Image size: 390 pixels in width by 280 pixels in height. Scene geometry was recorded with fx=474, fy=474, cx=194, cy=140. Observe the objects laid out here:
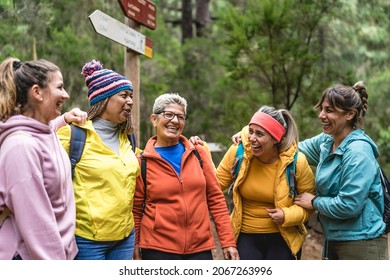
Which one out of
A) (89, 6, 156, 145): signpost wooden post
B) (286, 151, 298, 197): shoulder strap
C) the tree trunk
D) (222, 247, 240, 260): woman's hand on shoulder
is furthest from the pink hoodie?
the tree trunk

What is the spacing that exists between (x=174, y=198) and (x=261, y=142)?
2.59 feet

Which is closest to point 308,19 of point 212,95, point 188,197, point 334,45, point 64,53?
point 334,45

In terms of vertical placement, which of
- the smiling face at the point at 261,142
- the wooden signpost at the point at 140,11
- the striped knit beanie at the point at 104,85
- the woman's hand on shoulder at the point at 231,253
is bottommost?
the woman's hand on shoulder at the point at 231,253

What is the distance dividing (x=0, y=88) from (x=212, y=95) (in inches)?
380

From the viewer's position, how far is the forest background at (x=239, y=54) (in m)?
7.84

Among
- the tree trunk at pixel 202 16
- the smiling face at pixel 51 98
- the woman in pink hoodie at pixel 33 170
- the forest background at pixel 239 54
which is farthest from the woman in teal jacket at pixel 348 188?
the tree trunk at pixel 202 16

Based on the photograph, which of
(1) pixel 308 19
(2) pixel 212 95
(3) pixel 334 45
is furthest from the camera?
(2) pixel 212 95

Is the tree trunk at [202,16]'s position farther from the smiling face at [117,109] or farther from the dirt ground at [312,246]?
the smiling face at [117,109]

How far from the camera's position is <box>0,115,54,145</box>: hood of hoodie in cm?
233

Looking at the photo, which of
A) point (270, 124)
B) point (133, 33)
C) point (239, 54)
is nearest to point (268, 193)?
point (270, 124)

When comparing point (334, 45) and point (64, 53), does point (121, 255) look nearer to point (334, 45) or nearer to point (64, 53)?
point (64, 53)

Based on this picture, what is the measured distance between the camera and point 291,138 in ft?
11.8

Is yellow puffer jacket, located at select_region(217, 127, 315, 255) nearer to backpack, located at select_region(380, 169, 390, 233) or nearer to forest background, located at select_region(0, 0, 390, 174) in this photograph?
backpack, located at select_region(380, 169, 390, 233)

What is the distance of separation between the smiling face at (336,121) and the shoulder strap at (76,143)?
171 centimetres
